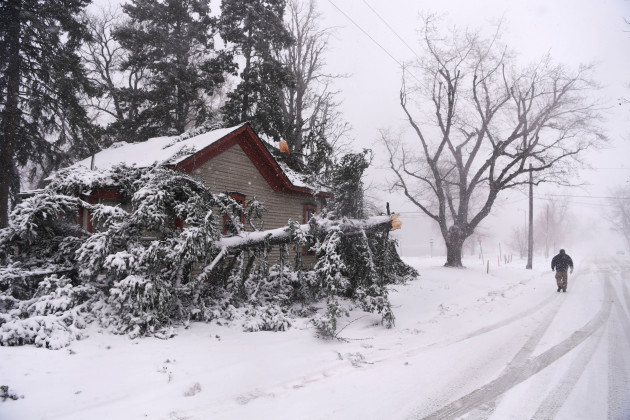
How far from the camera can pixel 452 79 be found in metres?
19.5

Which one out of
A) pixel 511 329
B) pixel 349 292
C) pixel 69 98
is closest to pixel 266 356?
pixel 349 292

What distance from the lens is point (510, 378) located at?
466cm

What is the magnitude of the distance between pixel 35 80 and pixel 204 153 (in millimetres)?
8697

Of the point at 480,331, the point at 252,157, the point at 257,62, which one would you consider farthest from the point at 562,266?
the point at 257,62

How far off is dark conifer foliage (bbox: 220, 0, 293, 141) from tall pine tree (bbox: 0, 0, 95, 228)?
7052 mm

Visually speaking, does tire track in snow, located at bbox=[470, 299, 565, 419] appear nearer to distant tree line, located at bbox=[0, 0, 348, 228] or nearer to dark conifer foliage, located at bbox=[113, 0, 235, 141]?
distant tree line, located at bbox=[0, 0, 348, 228]

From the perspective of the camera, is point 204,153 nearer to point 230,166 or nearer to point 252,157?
point 230,166

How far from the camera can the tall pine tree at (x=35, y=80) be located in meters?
12.7

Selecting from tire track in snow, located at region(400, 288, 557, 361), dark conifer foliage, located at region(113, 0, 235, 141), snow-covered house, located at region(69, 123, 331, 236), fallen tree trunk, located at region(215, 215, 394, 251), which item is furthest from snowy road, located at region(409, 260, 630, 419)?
dark conifer foliage, located at region(113, 0, 235, 141)

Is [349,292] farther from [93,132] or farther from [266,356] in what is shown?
[93,132]

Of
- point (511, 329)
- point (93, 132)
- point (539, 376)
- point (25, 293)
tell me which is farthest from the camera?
point (93, 132)

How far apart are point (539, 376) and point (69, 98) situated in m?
17.4

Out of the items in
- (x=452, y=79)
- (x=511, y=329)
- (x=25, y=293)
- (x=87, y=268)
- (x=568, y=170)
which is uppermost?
(x=452, y=79)

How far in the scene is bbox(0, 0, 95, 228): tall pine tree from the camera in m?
12.7
